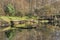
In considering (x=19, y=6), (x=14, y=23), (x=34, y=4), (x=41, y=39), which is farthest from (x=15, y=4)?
(x=41, y=39)

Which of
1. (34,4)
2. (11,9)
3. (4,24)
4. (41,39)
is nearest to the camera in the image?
(41,39)

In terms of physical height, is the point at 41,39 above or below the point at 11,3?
below

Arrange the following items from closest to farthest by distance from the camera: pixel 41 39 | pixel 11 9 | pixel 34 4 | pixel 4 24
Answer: pixel 41 39 → pixel 4 24 → pixel 11 9 → pixel 34 4

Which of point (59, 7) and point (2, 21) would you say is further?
point (59, 7)

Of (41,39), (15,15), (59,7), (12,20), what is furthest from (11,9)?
(41,39)

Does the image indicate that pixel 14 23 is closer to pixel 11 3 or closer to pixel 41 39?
pixel 11 3

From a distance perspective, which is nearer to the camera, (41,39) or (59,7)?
(41,39)

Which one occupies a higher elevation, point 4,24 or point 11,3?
point 11,3

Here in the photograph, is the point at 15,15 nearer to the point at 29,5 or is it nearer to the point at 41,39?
the point at 29,5
